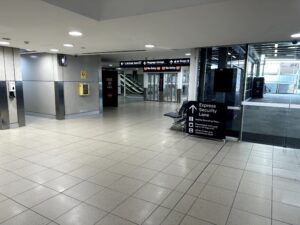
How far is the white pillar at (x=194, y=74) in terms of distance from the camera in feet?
18.8

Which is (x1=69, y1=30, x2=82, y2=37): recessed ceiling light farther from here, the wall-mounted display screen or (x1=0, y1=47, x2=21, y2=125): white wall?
the wall-mounted display screen

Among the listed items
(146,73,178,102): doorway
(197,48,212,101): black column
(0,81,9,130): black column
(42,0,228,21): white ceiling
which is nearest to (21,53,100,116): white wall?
(0,81,9,130): black column

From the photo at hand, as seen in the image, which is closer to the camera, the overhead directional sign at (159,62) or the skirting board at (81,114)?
the skirting board at (81,114)

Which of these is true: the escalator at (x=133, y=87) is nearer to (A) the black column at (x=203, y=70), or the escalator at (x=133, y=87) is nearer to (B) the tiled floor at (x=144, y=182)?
(A) the black column at (x=203, y=70)

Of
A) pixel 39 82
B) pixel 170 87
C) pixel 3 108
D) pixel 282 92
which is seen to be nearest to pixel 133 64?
pixel 39 82

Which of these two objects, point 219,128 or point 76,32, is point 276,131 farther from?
point 76,32

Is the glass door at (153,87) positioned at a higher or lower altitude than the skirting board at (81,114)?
higher

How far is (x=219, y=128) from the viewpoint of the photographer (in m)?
5.16

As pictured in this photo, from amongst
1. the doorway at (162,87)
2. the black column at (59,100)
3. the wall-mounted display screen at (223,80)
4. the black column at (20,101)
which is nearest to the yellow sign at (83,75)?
the black column at (59,100)

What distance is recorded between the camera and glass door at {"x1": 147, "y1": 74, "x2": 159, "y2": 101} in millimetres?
14682

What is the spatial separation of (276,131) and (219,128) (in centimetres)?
235

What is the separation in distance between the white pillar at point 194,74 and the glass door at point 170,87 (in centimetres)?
822

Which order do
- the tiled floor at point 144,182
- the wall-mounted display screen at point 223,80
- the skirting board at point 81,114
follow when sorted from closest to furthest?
the tiled floor at point 144,182, the wall-mounted display screen at point 223,80, the skirting board at point 81,114

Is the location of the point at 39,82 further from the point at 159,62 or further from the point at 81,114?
the point at 159,62
